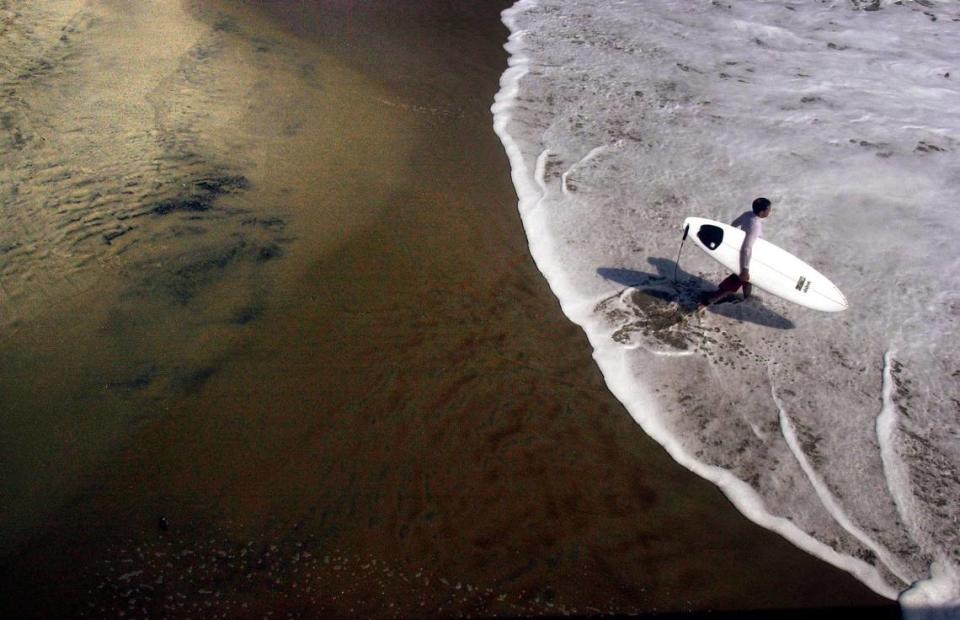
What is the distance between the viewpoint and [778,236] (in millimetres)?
8148

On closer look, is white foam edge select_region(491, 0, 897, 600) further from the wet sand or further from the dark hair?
the dark hair

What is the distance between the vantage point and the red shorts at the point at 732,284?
6.59 metres

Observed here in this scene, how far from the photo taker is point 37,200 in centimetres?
702

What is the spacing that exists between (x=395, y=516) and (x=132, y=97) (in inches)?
282

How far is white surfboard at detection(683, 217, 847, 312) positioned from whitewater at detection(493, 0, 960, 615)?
1.36ft

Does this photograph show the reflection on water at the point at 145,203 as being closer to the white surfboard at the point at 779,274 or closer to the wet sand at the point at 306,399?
the wet sand at the point at 306,399

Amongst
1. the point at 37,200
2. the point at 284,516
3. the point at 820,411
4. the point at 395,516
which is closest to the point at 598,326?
the point at 820,411

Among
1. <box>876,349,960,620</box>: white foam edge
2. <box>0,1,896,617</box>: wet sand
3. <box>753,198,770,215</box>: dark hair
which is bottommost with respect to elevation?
<box>876,349,960,620</box>: white foam edge

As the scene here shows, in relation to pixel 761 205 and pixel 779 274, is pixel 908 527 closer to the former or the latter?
pixel 779 274

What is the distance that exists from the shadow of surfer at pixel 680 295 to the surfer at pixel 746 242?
25 centimetres

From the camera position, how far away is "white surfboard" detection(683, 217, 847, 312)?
667 centimetres

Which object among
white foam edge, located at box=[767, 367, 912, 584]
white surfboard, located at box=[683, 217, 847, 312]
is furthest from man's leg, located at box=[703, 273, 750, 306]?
white foam edge, located at box=[767, 367, 912, 584]

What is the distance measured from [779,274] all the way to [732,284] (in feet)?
1.71

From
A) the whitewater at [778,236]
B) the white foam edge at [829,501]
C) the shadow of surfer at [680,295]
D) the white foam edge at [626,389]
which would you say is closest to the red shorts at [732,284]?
the shadow of surfer at [680,295]
